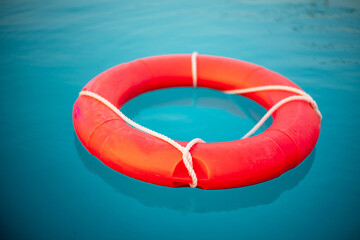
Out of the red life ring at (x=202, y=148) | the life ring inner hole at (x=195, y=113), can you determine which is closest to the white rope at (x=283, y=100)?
the red life ring at (x=202, y=148)

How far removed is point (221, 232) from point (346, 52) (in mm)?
2159

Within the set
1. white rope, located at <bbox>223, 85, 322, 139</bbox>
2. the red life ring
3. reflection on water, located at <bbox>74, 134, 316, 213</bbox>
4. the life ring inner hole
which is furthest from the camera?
the life ring inner hole

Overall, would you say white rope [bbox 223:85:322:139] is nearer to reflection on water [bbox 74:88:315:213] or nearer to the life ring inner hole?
the life ring inner hole

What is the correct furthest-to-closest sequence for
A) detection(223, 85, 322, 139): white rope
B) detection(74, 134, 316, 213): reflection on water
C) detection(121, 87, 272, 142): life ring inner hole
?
1. detection(121, 87, 272, 142): life ring inner hole
2. detection(223, 85, 322, 139): white rope
3. detection(74, 134, 316, 213): reflection on water

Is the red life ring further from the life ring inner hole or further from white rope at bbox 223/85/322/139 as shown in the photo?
the life ring inner hole

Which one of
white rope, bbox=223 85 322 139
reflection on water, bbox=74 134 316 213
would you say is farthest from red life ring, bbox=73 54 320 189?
reflection on water, bbox=74 134 316 213

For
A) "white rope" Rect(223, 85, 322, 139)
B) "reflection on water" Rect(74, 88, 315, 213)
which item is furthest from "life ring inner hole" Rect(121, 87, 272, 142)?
"reflection on water" Rect(74, 88, 315, 213)

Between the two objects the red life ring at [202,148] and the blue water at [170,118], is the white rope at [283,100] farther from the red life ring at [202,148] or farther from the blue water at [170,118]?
the blue water at [170,118]

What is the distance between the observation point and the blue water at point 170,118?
151 centimetres

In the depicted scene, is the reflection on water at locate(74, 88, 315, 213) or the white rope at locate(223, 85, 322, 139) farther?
the white rope at locate(223, 85, 322, 139)

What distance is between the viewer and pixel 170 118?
7.00ft

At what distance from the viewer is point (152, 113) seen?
7.12ft

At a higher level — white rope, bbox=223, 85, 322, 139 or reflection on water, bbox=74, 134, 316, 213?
white rope, bbox=223, 85, 322, 139

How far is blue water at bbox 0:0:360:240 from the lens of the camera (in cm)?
151
